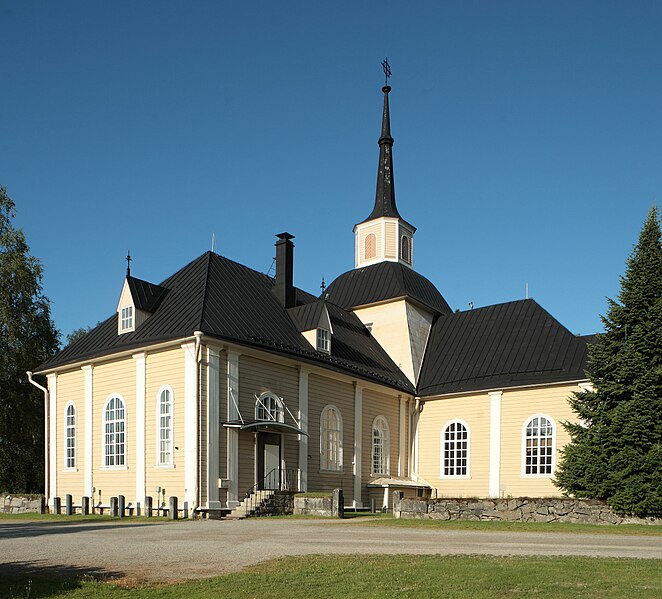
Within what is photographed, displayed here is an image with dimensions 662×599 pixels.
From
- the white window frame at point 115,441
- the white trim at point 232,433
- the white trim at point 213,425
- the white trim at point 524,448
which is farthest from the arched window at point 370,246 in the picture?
the white window frame at point 115,441

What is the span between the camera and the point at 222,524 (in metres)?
18.7

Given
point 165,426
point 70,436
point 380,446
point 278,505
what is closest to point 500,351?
point 380,446

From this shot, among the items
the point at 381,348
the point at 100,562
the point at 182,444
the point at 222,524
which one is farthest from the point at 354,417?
the point at 100,562

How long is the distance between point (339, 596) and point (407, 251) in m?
30.0

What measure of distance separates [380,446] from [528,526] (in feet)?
40.4

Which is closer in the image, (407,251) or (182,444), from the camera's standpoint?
(182,444)

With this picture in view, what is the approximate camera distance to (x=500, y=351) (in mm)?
31484

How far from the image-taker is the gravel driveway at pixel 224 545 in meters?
10.3

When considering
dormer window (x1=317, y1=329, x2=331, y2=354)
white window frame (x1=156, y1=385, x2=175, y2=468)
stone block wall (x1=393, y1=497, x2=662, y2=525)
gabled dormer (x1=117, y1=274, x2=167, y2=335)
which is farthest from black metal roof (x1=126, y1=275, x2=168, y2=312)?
stone block wall (x1=393, y1=497, x2=662, y2=525)

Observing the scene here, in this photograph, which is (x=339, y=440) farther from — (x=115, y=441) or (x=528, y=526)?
(x=528, y=526)

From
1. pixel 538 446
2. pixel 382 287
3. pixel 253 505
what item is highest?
pixel 382 287

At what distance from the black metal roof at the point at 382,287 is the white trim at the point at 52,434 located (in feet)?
45.7

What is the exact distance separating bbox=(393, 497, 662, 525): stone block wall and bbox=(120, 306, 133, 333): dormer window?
1142cm

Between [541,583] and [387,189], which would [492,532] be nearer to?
[541,583]
